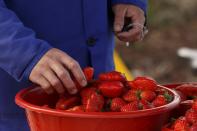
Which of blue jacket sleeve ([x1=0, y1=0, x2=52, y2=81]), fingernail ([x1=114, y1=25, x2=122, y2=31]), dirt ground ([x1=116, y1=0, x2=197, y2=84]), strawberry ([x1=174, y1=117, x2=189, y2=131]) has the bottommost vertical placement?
dirt ground ([x1=116, y1=0, x2=197, y2=84])

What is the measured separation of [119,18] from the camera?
2.05m

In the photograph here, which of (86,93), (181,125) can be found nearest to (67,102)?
(86,93)

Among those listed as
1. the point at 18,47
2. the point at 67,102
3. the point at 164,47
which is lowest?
the point at 164,47

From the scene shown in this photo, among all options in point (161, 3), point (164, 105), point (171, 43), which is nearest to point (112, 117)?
point (164, 105)

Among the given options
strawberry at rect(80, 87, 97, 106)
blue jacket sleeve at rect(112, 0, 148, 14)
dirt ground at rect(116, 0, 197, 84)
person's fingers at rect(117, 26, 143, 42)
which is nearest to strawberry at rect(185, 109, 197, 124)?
strawberry at rect(80, 87, 97, 106)

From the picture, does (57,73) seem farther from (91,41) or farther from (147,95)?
(91,41)

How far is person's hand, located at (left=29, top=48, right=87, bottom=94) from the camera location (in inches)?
64.0

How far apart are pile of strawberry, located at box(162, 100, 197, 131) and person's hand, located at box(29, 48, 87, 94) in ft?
0.87

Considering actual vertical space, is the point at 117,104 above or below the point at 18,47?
below

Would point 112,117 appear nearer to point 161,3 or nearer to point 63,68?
point 63,68

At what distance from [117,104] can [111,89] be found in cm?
5

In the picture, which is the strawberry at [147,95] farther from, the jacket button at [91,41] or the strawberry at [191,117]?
the jacket button at [91,41]

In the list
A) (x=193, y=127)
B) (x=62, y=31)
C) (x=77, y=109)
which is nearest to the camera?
(x=193, y=127)

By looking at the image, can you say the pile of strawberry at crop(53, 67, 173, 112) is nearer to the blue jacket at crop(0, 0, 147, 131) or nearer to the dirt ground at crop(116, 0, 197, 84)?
the blue jacket at crop(0, 0, 147, 131)
